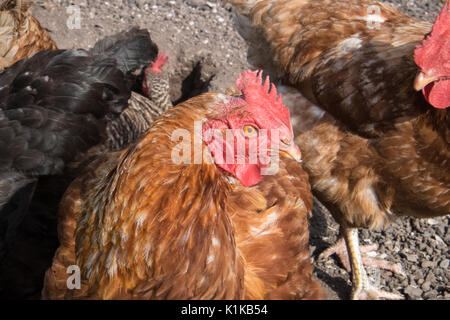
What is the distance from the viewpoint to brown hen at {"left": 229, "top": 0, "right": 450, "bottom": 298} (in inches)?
77.3

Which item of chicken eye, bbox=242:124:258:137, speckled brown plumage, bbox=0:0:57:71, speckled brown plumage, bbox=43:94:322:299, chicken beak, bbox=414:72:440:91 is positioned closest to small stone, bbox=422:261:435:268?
chicken beak, bbox=414:72:440:91

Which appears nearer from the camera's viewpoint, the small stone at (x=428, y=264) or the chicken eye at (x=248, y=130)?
the chicken eye at (x=248, y=130)

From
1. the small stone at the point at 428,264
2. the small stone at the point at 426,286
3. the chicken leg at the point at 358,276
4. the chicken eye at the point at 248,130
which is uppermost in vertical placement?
the chicken eye at the point at 248,130

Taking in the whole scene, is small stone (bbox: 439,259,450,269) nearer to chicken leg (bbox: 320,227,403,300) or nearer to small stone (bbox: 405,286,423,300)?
small stone (bbox: 405,286,423,300)

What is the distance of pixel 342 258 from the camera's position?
9.25ft

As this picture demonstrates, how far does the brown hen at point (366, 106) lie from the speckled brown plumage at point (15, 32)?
1743mm

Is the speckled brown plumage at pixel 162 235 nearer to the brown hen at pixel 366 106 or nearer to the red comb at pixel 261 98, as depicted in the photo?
the red comb at pixel 261 98

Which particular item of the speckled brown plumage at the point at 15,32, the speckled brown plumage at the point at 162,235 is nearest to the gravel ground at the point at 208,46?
the speckled brown plumage at the point at 15,32

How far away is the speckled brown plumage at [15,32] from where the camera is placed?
2879mm

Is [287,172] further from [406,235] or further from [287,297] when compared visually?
[406,235]

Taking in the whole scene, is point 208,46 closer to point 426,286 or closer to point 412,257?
point 412,257

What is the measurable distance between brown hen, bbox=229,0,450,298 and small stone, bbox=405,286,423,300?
0.20 metres

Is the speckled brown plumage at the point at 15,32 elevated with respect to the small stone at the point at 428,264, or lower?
elevated
